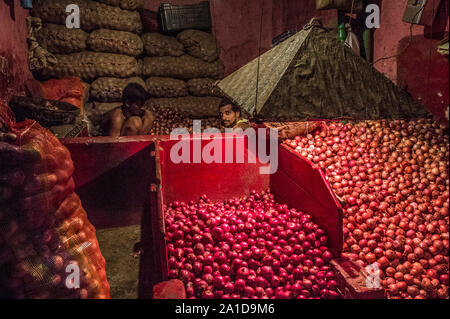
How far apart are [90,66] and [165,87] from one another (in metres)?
1.43

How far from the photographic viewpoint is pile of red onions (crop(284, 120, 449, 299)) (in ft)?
7.47

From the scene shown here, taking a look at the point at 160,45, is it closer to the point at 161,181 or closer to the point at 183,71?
the point at 183,71

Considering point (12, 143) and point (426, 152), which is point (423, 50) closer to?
point (426, 152)

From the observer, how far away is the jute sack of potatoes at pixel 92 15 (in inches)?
→ 198

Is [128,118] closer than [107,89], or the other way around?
[128,118]

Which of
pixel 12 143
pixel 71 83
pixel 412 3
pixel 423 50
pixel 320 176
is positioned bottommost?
pixel 320 176

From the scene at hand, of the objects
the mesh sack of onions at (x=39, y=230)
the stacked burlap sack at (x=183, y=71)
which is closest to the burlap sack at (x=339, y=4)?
the stacked burlap sack at (x=183, y=71)

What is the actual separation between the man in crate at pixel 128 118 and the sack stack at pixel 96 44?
35.2 inches

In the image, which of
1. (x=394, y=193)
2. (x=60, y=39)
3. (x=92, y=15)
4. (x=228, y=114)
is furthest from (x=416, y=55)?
(x=60, y=39)

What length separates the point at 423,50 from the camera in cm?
383

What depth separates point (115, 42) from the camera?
5.41 metres

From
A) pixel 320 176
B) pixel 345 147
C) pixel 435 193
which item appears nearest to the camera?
pixel 320 176
